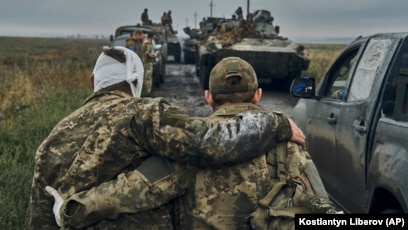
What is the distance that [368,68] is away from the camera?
4.09 m

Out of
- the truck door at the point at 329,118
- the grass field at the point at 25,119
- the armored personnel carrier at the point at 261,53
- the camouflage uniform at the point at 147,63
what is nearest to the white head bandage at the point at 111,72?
the grass field at the point at 25,119

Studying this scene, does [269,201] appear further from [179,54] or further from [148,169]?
[179,54]

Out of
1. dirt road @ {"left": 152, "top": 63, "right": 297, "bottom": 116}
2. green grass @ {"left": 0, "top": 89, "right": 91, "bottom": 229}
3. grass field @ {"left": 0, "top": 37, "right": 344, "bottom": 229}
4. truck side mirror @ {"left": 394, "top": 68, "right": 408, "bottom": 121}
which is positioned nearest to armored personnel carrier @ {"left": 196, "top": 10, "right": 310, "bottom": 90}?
dirt road @ {"left": 152, "top": 63, "right": 297, "bottom": 116}

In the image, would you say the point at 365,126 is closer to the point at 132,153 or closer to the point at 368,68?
the point at 368,68

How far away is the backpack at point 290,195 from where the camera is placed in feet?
7.23

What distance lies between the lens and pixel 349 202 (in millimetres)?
4121

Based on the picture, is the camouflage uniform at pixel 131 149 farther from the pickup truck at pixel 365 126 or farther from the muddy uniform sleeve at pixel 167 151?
the pickup truck at pixel 365 126

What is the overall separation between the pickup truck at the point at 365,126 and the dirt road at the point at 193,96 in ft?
21.0

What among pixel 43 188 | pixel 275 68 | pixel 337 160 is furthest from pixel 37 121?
pixel 275 68

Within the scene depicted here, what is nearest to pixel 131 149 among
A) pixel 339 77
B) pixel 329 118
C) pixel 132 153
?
pixel 132 153

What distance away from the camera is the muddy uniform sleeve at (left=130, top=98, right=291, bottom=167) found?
2330 mm

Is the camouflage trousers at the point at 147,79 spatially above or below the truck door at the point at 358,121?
below

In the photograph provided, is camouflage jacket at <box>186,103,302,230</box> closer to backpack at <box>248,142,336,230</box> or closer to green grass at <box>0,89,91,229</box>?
backpack at <box>248,142,336,230</box>

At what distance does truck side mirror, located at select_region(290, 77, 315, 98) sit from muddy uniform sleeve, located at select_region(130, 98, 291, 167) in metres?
2.36
